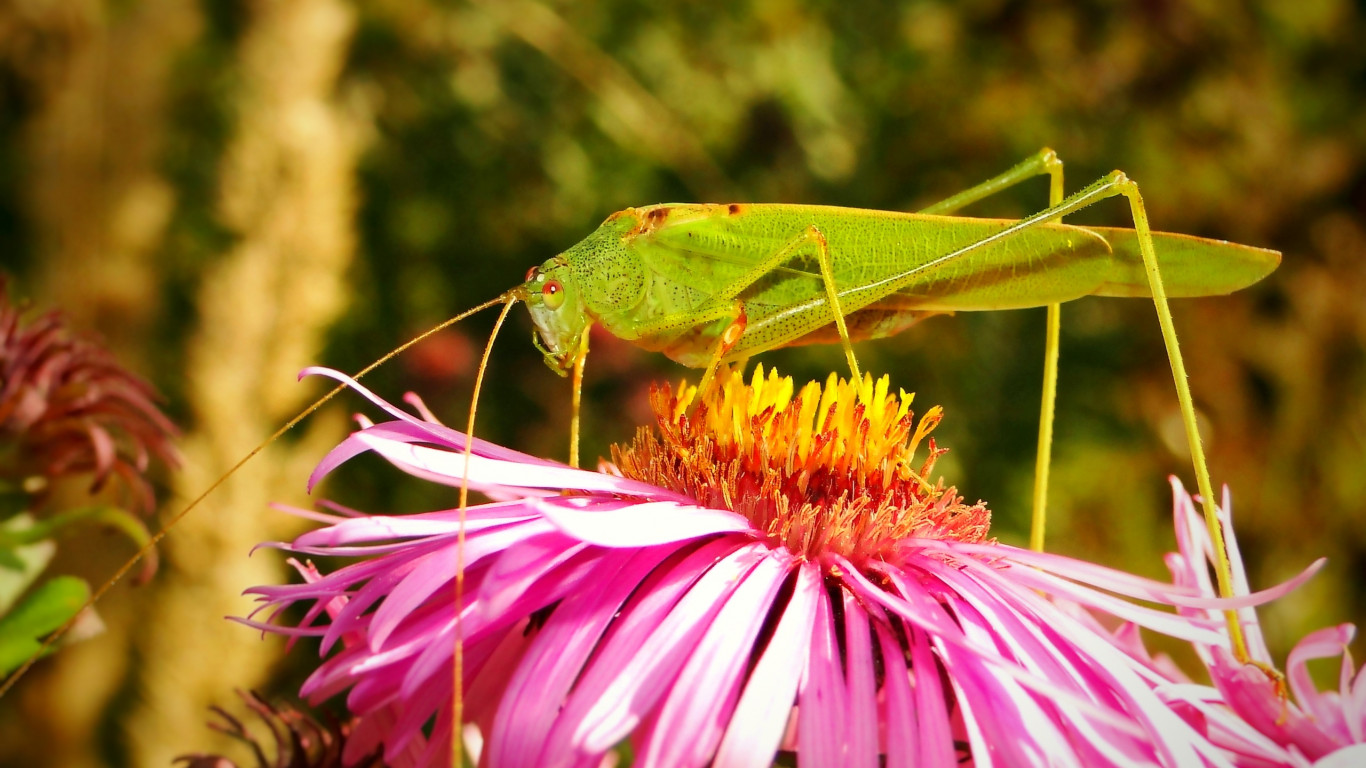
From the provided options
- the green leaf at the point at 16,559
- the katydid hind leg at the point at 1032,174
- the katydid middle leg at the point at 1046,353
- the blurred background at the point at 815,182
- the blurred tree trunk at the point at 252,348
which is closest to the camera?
the green leaf at the point at 16,559

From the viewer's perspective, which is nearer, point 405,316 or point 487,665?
point 487,665

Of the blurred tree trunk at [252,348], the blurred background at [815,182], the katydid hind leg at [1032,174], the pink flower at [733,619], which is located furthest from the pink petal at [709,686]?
the blurred background at [815,182]

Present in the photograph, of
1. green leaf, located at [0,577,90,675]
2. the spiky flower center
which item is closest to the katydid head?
the spiky flower center

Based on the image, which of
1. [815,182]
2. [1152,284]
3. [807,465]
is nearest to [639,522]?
[807,465]

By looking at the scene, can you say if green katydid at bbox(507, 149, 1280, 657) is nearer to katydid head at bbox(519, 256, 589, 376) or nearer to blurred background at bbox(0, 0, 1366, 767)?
katydid head at bbox(519, 256, 589, 376)

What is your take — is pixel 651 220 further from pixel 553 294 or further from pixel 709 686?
pixel 709 686

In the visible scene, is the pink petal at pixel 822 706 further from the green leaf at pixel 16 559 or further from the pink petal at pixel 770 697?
the green leaf at pixel 16 559

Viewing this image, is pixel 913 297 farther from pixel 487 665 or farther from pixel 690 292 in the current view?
pixel 487 665

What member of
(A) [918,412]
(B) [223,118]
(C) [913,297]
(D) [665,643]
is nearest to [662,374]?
(A) [918,412]
